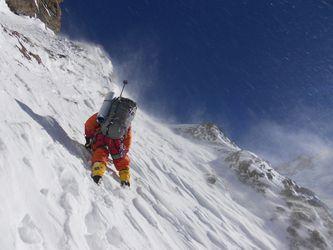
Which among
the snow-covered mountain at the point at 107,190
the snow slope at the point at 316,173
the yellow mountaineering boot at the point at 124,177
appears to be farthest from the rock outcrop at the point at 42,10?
the snow slope at the point at 316,173

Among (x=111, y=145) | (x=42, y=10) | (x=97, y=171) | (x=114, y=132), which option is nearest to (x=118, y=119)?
(x=114, y=132)

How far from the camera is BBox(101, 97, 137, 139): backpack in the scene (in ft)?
39.4

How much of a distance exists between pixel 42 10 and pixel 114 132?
108 ft

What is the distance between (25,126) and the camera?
29.5 feet

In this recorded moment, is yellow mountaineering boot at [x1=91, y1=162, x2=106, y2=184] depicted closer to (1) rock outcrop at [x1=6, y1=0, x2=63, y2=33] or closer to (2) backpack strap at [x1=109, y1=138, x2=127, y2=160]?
(2) backpack strap at [x1=109, y1=138, x2=127, y2=160]

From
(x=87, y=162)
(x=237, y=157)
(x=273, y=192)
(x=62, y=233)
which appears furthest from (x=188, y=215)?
(x=237, y=157)

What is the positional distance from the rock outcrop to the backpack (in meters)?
27.0

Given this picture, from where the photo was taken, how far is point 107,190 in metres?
10.4

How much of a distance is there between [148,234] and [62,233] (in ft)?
11.6

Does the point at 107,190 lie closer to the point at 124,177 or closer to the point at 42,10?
the point at 124,177

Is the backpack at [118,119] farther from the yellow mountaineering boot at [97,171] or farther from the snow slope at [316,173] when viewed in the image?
the snow slope at [316,173]

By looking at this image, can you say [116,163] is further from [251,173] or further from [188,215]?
[251,173]

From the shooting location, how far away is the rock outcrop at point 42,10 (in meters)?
36.5

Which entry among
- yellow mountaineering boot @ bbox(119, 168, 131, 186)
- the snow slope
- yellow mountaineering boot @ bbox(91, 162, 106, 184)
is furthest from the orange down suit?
the snow slope
